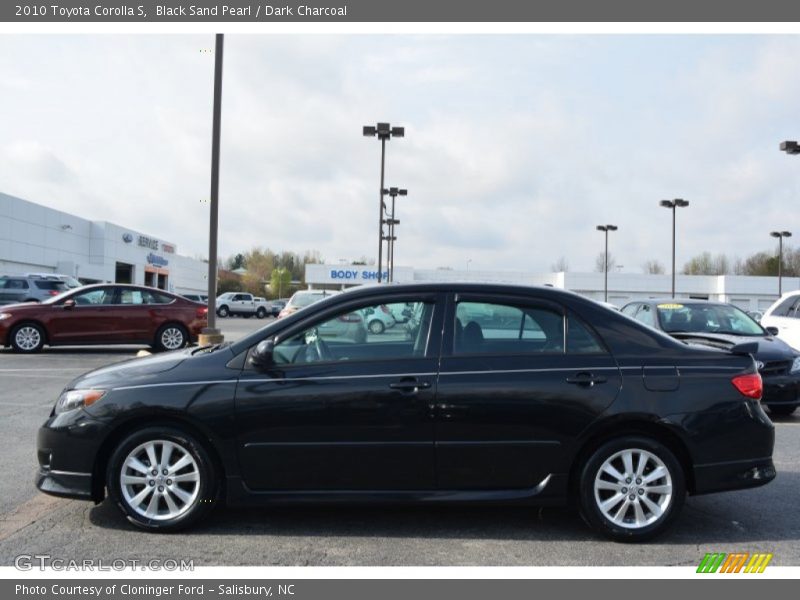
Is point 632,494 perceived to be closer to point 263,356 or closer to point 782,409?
point 263,356

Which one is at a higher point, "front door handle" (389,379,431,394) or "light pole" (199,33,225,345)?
"light pole" (199,33,225,345)

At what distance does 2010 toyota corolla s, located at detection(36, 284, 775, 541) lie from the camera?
4625 mm

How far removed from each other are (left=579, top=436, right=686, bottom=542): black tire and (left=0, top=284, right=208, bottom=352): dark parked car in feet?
43.2

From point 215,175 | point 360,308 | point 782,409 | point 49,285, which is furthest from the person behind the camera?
point 49,285

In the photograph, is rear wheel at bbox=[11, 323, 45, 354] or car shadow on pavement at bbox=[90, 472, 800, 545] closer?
car shadow on pavement at bbox=[90, 472, 800, 545]

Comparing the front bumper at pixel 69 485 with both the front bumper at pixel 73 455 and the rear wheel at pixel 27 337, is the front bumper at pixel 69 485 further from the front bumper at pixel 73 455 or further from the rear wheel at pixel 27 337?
the rear wheel at pixel 27 337

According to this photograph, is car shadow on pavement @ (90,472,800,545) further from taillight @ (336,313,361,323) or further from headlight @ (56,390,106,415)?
taillight @ (336,313,361,323)

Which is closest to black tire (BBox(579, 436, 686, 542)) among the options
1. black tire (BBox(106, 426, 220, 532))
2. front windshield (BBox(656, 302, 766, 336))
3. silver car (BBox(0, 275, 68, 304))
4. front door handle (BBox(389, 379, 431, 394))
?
front door handle (BBox(389, 379, 431, 394))

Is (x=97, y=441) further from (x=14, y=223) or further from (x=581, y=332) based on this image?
(x=14, y=223)

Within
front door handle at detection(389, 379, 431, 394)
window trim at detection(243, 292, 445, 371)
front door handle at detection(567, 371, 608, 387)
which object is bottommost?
front door handle at detection(389, 379, 431, 394)

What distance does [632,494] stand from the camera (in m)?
4.70

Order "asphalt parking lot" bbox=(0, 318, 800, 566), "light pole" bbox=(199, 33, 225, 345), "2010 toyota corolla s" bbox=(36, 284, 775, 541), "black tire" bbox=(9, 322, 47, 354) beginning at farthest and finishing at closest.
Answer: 1. "black tire" bbox=(9, 322, 47, 354)
2. "light pole" bbox=(199, 33, 225, 345)
3. "2010 toyota corolla s" bbox=(36, 284, 775, 541)
4. "asphalt parking lot" bbox=(0, 318, 800, 566)

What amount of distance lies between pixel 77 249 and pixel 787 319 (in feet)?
161

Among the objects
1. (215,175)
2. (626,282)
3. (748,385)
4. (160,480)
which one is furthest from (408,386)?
(626,282)
